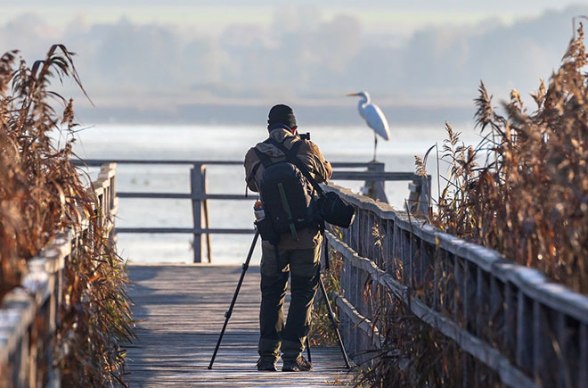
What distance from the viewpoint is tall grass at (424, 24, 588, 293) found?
5.34m

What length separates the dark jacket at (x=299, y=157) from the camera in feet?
29.6

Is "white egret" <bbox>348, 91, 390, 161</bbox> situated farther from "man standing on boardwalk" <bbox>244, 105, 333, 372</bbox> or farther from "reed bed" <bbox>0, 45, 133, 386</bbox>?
"reed bed" <bbox>0, 45, 133, 386</bbox>

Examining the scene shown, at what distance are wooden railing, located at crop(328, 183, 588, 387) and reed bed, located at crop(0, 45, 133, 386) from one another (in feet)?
5.12

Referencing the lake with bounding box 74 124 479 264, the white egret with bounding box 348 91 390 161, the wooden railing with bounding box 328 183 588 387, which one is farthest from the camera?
the lake with bounding box 74 124 479 264

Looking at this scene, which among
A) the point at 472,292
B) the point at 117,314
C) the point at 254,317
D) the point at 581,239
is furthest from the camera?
the point at 254,317

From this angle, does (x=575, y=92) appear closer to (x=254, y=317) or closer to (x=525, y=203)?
(x=525, y=203)

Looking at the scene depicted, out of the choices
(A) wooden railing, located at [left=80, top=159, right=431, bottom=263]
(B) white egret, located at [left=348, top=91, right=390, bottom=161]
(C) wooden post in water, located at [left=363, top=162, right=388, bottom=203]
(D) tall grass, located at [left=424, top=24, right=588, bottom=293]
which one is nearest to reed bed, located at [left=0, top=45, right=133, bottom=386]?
(D) tall grass, located at [left=424, top=24, right=588, bottom=293]

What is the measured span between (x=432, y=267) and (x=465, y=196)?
763mm

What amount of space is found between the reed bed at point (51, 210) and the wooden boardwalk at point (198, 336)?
1.40 metres

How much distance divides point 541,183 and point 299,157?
3.20 m

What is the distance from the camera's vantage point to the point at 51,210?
6660mm

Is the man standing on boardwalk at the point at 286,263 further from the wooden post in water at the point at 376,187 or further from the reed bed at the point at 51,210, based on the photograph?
the wooden post in water at the point at 376,187

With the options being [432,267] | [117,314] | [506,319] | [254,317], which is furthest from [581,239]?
[254,317]

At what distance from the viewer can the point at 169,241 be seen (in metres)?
37.8
